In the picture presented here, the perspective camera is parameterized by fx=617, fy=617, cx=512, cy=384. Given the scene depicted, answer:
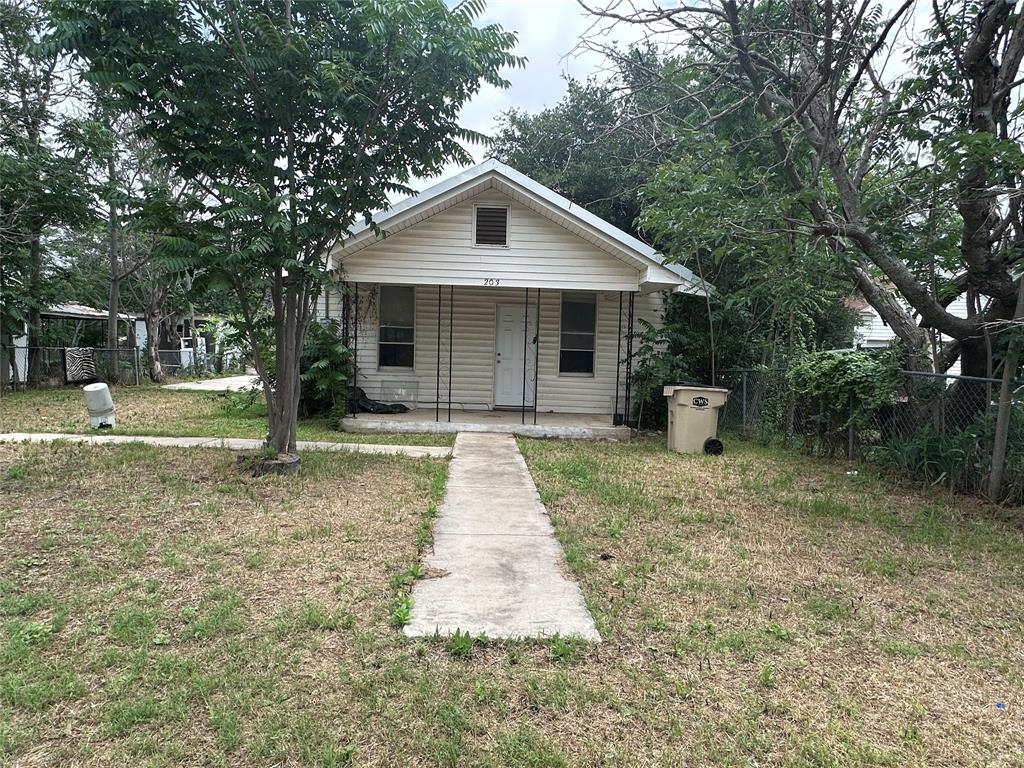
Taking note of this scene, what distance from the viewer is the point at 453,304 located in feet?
38.5

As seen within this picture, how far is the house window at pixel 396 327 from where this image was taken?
1207 centimetres

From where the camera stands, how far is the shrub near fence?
6.55 meters

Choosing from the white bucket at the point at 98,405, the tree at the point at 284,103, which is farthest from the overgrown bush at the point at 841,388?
the white bucket at the point at 98,405

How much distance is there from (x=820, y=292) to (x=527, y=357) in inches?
224

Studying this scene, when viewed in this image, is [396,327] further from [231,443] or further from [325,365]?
[231,443]

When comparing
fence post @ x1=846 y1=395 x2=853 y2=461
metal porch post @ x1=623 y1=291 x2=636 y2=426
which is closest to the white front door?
metal porch post @ x1=623 y1=291 x2=636 y2=426

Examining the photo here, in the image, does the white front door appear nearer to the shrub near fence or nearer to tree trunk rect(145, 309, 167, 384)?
the shrub near fence

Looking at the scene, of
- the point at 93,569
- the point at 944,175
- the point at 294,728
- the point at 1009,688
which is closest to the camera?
Answer: the point at 294,728

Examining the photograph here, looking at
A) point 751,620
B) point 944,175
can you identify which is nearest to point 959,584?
point 751,620

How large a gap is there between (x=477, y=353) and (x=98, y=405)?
634cm

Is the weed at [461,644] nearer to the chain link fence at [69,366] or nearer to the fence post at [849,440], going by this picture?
the fence post at [849,440]

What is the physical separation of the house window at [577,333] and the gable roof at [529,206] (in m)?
1.79

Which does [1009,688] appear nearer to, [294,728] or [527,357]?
[294,728]

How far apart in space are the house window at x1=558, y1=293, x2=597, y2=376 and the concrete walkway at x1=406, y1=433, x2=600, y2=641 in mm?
5765
